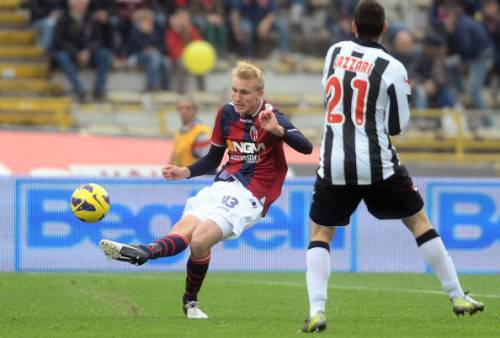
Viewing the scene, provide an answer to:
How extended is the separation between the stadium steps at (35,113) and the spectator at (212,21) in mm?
3250

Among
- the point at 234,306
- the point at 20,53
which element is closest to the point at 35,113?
the point at 20,53

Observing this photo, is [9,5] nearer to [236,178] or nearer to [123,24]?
[123,24]

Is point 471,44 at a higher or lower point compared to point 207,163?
lower

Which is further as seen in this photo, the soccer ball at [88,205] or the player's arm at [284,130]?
the soccer ball at [88,205]

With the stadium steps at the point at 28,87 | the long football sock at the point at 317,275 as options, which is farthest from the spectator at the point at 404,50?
the long football sock at the point at 317,275

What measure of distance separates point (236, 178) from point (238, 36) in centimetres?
1344

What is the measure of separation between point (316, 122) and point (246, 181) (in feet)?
39.6

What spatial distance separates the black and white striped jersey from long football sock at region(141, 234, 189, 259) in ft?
4.24

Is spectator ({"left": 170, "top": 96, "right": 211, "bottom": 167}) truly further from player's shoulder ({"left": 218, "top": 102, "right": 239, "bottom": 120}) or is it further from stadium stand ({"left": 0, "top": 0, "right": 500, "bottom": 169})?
stadium stand ({"left": 0, "top": 0, "right": 500, "bottom": 169})

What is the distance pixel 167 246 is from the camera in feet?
28.6

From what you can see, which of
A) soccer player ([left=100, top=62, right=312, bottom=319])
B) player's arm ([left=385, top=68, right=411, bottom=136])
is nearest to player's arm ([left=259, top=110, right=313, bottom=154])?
soccer player ([left=100, top=62, right=312, bottom=319])

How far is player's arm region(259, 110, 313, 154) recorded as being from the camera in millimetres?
8422

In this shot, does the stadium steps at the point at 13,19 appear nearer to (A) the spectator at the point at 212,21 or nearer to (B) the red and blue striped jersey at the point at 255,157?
(A) the spectator at the point at 212,21

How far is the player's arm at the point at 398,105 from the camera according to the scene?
26.3ft
